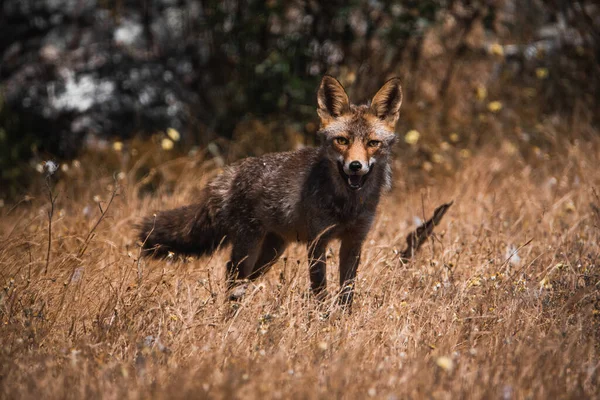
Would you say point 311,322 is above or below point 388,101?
below

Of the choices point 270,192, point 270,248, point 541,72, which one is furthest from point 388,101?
point 541,72

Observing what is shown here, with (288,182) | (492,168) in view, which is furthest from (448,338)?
(492,168)

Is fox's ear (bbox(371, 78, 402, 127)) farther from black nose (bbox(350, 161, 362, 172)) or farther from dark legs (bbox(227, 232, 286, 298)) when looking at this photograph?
dark legs (bbox(227, 232, 286, 298))

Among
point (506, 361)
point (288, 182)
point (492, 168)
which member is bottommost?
point (492, 168)

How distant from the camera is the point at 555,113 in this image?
27.8ft

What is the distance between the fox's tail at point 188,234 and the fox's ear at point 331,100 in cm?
115

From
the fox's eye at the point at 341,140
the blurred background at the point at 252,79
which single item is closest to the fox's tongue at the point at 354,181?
the fox's eye at the point at 341,140

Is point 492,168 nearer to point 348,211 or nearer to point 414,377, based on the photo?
point 348,211

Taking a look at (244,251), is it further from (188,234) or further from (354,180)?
(354,180)

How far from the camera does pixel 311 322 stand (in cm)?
384

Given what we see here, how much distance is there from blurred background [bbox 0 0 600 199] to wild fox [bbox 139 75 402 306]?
7.49ft

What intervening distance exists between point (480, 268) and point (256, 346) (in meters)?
1.94

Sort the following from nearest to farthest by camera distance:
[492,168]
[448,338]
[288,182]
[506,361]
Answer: [506,361] < [448,338] < [288,182] < [492,168]

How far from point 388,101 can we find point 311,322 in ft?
5.78
